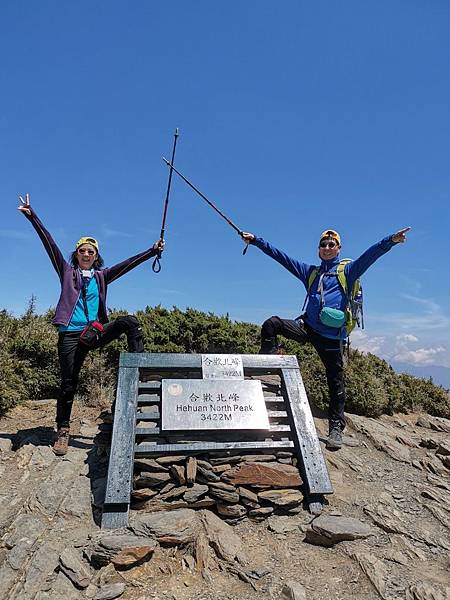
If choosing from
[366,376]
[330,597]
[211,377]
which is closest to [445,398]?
[366,376]

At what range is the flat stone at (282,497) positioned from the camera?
485cm

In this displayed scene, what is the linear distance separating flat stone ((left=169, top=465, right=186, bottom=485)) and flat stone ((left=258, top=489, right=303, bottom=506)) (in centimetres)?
92

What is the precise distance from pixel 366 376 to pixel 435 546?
5365mm

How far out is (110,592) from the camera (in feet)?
11.8

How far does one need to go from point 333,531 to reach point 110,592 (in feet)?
7.50

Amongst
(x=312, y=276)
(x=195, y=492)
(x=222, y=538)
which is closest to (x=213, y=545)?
(x=222, y=538)

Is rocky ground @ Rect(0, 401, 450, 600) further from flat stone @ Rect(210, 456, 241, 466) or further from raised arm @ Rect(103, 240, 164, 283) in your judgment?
raised arm @ Rect(103, 240, 164, 283)

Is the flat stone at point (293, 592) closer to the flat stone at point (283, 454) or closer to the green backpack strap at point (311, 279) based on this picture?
the flat stone at point (283, 454)

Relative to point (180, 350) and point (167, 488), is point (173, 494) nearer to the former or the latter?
point (167, 488)

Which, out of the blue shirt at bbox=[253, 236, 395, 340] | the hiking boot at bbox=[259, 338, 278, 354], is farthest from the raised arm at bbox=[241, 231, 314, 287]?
the hiking boot at bbox=[259, 338, 278, 354]

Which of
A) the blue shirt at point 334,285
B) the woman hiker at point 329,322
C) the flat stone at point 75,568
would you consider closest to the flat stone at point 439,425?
the woman hiker at point 329,322

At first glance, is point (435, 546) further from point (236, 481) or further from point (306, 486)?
point (236, 481)

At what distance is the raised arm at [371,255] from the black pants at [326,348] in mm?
1023

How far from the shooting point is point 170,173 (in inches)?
304
